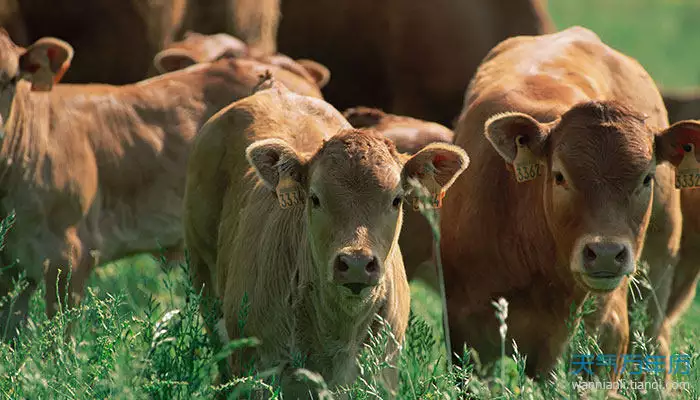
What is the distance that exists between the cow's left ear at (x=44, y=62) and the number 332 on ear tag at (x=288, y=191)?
2.66 meters

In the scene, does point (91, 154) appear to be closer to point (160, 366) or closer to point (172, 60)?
point (172, 60)

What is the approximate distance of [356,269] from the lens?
5.02 meters

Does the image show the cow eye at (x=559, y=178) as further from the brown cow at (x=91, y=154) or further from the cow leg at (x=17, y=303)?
the cow leg at (x=17, y=303)

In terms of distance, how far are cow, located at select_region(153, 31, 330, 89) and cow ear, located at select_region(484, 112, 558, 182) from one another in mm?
3002

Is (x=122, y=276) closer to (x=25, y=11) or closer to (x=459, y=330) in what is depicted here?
(x=25, y=11)

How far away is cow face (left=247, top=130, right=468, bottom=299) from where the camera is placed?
5.11 metres

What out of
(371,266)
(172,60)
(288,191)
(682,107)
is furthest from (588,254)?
(682,107)

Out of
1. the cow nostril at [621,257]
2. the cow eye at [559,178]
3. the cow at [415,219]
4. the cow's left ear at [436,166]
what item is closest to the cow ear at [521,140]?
the cow eye at [559,178]

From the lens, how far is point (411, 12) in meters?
12.1

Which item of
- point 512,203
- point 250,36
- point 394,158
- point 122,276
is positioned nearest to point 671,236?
point 512,203

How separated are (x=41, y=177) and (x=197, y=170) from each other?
1421 mm

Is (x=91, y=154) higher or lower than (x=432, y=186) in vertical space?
lower

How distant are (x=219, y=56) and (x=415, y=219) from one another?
7.52ft

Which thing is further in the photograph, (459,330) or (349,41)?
(349,41)
